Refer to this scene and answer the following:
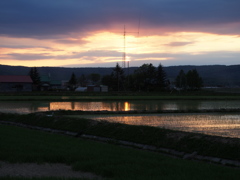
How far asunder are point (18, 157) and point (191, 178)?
5303 mm

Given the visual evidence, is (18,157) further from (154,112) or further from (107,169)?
(154,112)

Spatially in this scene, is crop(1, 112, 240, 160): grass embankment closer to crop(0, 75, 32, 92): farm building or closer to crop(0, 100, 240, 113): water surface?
crop(0, 100, 240, 113): water surface

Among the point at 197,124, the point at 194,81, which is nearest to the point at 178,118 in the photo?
the point at 197,124

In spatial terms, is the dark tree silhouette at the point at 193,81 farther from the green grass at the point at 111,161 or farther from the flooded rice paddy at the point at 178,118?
the green grass at the point at 111,161

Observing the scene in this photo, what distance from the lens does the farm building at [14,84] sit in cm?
9343

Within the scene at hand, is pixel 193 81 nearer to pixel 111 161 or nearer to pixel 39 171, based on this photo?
pixel 111 161

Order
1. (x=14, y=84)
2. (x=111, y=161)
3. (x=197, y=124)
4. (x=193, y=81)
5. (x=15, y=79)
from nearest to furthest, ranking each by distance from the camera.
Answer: (x=111, y=161) < (x=197, y=124) < (x=14, y=84) < (x=15, y=79) < (x=193, y=81)

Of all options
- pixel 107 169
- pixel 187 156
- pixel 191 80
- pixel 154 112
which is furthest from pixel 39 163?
pixel 191 80

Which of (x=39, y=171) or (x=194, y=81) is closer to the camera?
(x=39, y=171)

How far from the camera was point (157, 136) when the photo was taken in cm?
1400

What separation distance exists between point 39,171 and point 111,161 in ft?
6.73

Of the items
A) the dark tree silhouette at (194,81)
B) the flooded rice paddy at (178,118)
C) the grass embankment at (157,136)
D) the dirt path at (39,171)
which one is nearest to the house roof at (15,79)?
the dark tree silhouette at (194,81)

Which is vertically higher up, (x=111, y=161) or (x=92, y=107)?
(x=111, y=161)

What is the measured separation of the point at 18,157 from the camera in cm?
Answer: 986
